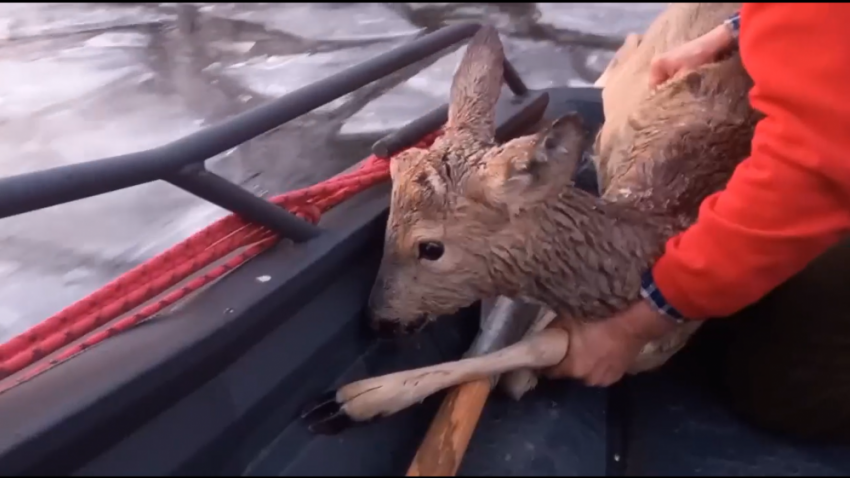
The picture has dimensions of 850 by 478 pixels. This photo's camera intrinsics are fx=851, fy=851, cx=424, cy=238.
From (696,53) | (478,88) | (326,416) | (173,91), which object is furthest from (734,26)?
(173,91)

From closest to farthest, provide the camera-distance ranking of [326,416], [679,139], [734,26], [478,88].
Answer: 1. [326,416]
2. [478,88]
3. [679,139]
4. [734,26]

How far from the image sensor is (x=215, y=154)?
925 mm

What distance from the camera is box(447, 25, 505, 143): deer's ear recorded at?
3.52 ft

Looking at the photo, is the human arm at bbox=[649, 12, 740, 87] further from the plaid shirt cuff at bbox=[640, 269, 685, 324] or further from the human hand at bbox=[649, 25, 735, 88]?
the plaid shirt cuff at bbox=[640, 269, 685, 324]

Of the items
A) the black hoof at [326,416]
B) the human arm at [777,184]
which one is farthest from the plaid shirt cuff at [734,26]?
the black hoof at [326,416]

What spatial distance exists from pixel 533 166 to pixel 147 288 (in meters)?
0.45

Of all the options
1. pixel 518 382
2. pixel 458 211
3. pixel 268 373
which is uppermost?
pixel 458 211

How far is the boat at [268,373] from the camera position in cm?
76

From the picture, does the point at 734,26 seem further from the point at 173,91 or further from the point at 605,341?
the point at 173,91

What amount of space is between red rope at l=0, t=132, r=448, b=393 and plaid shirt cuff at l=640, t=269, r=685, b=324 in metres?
0.42

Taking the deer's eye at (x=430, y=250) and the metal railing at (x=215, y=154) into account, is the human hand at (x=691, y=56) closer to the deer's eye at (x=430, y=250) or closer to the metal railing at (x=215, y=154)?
the metal railing at (x=215, y=154)

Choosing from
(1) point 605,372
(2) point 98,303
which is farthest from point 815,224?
(2) point 98,303

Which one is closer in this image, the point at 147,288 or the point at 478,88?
the point at 147,288

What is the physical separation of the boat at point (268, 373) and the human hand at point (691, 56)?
0.53m
